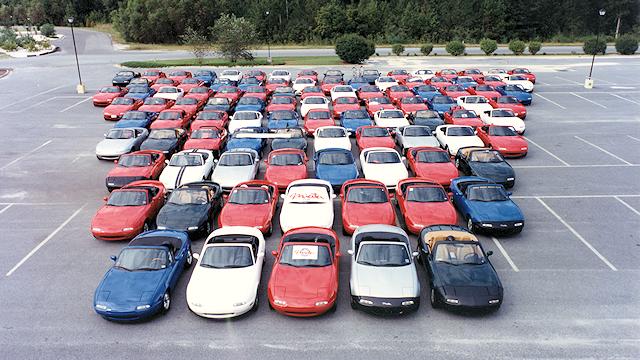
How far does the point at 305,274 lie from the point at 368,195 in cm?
454

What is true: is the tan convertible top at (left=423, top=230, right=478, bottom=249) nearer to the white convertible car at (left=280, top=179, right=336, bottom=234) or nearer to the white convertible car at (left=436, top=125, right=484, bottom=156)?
the white convertible car at (left=280, top=179, right=336, bottom=234)

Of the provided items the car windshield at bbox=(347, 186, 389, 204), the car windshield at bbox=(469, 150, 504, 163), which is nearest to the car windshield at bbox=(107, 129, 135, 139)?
the car windshield at bbox=(347, 186, 389, 204)

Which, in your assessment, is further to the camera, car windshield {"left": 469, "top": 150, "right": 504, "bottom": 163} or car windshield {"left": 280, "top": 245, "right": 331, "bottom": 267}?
car windshield {"left": 469, "top": 150, "right": 504, "bottom": 163}

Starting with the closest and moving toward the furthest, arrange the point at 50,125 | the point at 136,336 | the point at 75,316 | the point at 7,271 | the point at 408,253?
the point at 136,336 → the point at 75,316 → the point at 408,253 → the point at 7,271 → the point at 50,125

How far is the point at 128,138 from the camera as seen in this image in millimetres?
21531

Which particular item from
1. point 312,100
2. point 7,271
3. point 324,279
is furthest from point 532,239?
point 312,100

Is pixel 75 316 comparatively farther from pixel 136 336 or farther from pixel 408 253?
pixel 408 253

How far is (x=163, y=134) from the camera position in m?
21.5

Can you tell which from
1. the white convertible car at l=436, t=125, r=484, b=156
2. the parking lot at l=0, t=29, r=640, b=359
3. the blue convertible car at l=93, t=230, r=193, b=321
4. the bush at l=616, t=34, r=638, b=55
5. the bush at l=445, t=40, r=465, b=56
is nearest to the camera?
the parking lot at l=0, t=29, r=640, b=359

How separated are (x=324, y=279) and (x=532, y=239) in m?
6.75

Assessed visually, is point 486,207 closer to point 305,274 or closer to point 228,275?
point 305,274

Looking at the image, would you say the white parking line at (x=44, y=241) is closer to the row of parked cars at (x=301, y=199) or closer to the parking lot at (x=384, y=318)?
the parking lot at (x=384, y=318)

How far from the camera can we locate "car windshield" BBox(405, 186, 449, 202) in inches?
586

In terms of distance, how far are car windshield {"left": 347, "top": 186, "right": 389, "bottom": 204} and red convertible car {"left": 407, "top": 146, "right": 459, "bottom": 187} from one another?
292cm
